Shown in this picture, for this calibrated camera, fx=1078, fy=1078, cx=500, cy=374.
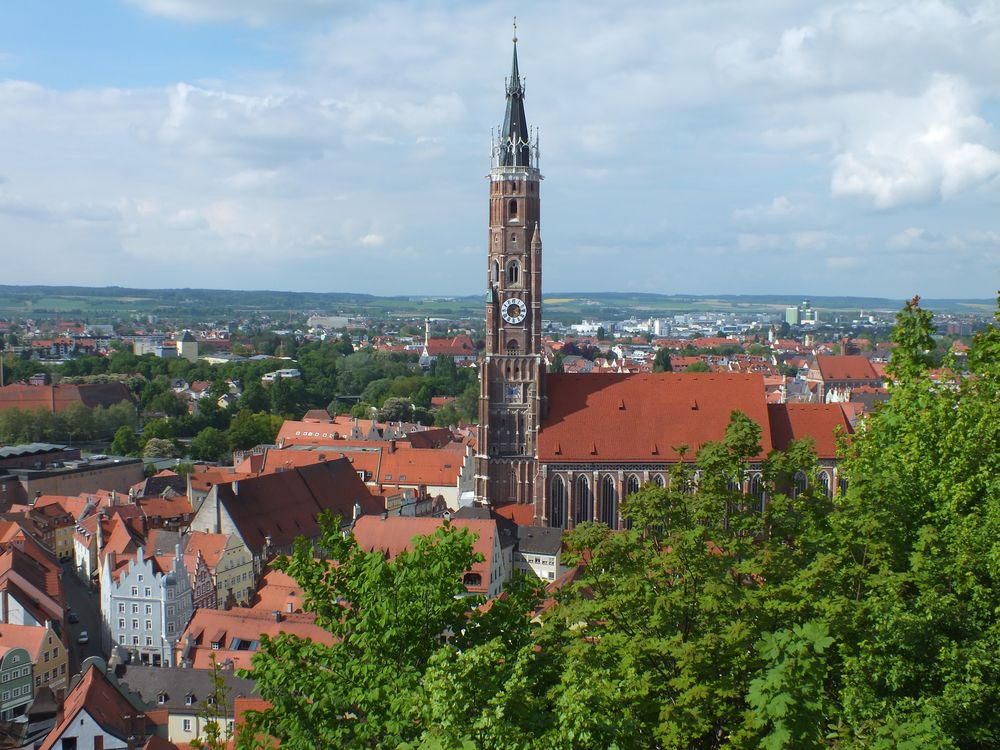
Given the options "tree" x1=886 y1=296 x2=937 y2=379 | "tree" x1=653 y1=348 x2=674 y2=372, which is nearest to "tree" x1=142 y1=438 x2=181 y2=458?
"tree" x1=653 y1=348 x2=674 y2=372

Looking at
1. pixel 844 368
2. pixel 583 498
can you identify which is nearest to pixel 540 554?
pixel 583 498

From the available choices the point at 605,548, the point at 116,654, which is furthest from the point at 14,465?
the point at 605,548

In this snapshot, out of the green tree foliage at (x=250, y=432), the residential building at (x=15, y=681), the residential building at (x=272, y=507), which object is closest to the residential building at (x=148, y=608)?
the residential building at (x=272, y=507)

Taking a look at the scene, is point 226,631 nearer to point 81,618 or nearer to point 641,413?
point 81,618

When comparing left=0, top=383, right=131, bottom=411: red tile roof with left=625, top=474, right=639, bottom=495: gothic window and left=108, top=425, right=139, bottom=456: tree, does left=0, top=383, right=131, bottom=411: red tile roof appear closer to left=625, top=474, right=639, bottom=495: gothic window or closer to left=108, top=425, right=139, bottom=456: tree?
left=108, top=425, right=139, bottom=456: tree

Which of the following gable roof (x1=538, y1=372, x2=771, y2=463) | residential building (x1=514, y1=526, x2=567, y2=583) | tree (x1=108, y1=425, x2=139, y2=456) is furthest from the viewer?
tree (x1=108, y1=425, x2=139, y2=456)

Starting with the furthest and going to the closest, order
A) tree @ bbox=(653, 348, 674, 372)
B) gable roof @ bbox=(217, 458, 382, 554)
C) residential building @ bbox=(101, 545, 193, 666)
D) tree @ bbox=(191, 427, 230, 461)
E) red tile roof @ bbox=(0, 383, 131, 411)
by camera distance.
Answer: tree @ bbox=(653, 348, 674, 372) < red tile roof @ bbox=(0, 383, 131, 411) < tree @ bbox=(191, 427, 230, 461) < gable roof @ bbox=(217, 458, 382, 554) < residential building @ bbox=(101, 545, 193, 666)

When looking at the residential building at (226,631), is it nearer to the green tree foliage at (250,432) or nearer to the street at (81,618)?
the street at (81,618)
